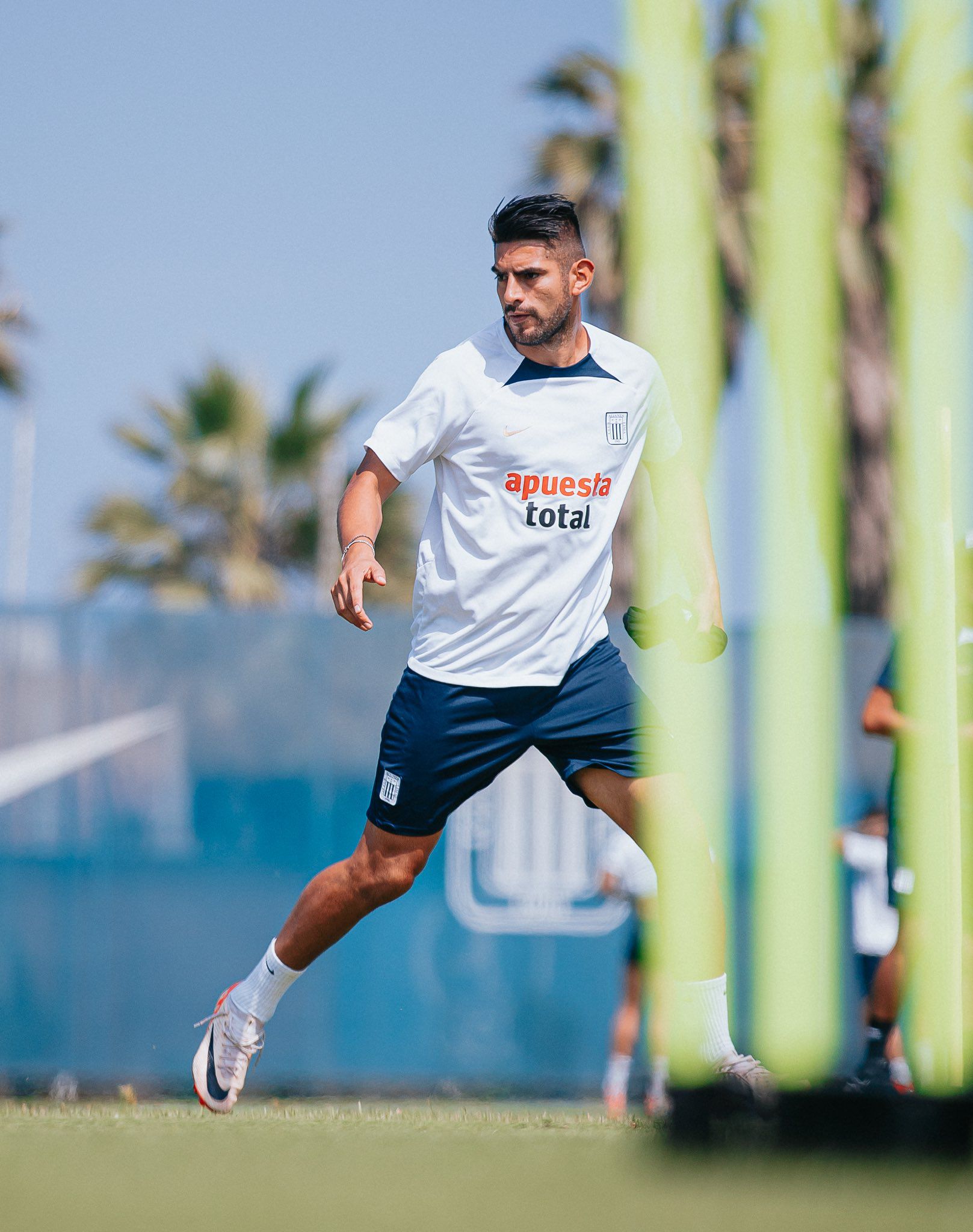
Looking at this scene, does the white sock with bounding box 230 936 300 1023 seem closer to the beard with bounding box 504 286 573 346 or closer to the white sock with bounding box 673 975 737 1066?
the white sock with bounding box 673 975 737 1066

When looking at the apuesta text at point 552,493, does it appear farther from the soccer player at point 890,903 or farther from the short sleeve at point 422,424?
the soccer player at point 890,903

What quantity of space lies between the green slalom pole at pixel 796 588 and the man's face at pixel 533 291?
Answer: 0.94 m

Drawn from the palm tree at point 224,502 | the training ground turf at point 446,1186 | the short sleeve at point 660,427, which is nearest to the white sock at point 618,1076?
the training ground turf at point 446,1186

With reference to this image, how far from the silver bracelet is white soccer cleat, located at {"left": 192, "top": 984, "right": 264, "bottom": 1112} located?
123 cm

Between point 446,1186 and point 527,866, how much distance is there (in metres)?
4.93

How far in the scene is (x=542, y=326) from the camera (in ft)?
11.2

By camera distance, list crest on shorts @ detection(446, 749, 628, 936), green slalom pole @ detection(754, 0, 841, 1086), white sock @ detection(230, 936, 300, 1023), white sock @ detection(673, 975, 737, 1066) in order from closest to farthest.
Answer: white sock @ detection(673, 975, 737, 1066) → white sock @ detection(230, 936, 300, 1023) → green slalom pole @ detection(754, 0, 841, 1086) → crest on shorts @ detection(446, 749, 628, 936)

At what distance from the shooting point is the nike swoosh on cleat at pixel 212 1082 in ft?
12.6

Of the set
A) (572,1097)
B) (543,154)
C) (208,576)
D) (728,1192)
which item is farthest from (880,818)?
(208,576)

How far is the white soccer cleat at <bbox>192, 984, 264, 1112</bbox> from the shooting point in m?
3.80

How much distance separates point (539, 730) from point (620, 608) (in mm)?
8022

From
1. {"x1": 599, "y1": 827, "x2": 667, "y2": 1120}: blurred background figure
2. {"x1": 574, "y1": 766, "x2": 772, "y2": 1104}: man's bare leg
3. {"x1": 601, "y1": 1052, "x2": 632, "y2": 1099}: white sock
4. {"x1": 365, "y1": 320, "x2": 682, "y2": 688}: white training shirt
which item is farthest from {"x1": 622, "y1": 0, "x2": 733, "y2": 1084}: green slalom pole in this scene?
{"x1": 601, "y1": 1052, "x2": 632, "y2": 1099}: white sock

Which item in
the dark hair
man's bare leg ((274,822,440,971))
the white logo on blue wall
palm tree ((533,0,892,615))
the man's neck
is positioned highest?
palm tree ((533,0,892,615))

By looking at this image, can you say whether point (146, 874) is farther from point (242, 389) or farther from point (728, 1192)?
point (242, 389)
